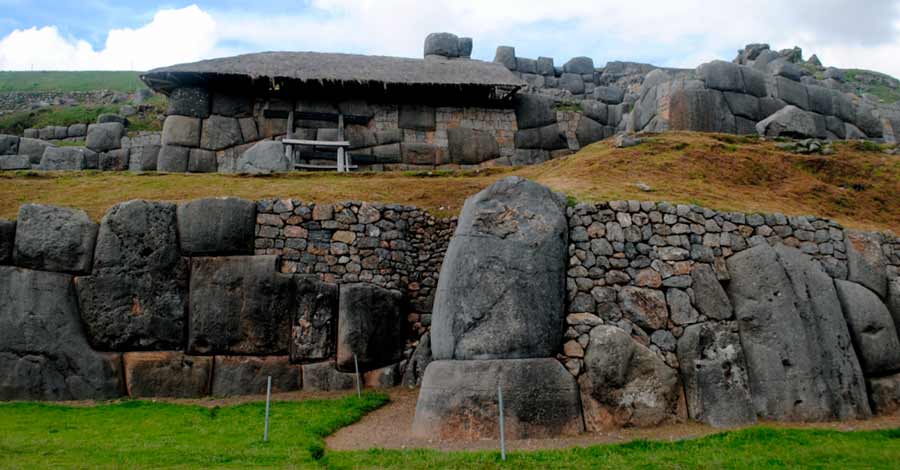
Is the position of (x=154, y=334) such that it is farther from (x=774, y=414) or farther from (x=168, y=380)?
(x=774, y=414)

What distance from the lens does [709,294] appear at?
13.8m

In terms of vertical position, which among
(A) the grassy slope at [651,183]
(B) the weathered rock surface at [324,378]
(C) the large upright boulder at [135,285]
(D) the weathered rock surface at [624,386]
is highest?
(A) the grassy slope at [651,183]

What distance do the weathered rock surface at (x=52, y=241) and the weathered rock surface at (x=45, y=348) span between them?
0.28 metres

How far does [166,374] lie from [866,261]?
14.8m

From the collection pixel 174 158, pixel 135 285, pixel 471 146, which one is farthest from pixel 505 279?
pixel 174 158

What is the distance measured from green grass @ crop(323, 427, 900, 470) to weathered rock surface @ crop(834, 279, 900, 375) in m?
2.47

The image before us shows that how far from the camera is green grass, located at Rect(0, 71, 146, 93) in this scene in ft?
234

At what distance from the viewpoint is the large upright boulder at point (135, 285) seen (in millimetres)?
15352

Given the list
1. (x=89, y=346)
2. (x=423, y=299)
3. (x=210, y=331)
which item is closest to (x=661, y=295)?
(x=423, y=299)

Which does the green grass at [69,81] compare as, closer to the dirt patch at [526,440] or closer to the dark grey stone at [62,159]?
the dark grey stone at [62,159]

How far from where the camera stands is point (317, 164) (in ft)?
80.7

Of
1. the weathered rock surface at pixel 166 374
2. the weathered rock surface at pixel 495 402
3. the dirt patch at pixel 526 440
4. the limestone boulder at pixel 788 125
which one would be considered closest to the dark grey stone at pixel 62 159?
the weathered rock surface at pixel 166 374

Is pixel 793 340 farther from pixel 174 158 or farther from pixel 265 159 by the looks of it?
pixel 174 158

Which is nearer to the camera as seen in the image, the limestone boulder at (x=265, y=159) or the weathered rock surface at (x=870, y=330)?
the weathered rock surface at (x=870, y=330)
